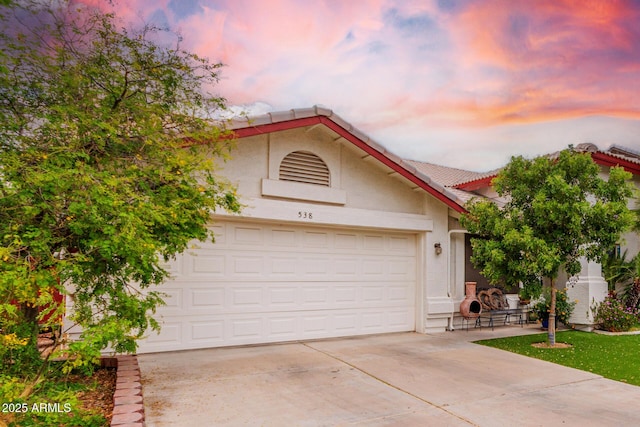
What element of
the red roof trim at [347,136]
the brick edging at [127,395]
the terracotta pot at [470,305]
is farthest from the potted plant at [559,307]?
the brick edging at [127,395]

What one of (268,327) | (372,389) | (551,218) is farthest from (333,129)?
(372,389)

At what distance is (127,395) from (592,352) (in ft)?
27.4

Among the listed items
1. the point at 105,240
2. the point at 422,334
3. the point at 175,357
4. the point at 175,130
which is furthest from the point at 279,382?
the point at 422,334

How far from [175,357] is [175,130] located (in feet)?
13.3

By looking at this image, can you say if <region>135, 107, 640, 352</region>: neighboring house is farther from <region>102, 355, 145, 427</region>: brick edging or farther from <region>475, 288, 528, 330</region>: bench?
<region>102, 355, 145, 427</region>: brick edging

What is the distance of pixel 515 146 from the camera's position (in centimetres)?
1561

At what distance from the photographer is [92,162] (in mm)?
4754

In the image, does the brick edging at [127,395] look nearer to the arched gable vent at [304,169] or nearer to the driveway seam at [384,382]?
the driveway seam at [384,382]

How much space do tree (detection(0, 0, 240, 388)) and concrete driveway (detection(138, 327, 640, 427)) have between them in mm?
1384

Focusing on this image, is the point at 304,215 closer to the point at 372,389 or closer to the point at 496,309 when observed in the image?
the point at 372,389

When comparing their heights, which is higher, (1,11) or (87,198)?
(1,11)

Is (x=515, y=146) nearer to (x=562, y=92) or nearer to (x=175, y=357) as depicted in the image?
(x=562, y=92)

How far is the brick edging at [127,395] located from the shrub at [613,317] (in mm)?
10957

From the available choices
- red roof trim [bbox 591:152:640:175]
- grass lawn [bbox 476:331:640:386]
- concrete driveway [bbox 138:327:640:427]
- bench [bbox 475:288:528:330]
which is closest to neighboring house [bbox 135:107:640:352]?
concrete driveway [bbox 138:327:640:427]
